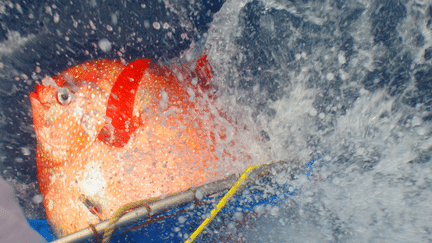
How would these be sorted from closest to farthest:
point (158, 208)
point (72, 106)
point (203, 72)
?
1. point (158, 208)
2. point (72, 106)
3. point (203, 72)

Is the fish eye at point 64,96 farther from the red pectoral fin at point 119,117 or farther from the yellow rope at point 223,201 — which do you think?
the yellow rope at point 223,201

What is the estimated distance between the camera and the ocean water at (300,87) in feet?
3.01

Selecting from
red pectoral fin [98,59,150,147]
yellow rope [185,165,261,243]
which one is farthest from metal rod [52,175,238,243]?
red pectoral fin [98,59,150,147]

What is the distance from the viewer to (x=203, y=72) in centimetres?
115

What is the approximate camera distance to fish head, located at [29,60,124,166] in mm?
1025

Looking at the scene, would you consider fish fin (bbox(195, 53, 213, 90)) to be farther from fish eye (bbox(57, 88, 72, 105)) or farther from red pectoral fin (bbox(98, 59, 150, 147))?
fish eye (bbox(57, 88, 72, 105))

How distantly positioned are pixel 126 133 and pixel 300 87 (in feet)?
3.50

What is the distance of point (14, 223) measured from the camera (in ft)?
4.91

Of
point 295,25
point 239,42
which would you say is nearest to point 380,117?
point 295,25

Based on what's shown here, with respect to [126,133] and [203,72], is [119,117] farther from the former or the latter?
[203,72]

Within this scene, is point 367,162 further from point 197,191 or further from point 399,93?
point 197,191

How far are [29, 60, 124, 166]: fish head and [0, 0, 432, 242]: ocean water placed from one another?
9cm

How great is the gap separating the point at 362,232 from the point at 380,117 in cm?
79

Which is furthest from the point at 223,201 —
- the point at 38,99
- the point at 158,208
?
the point at 38,99
